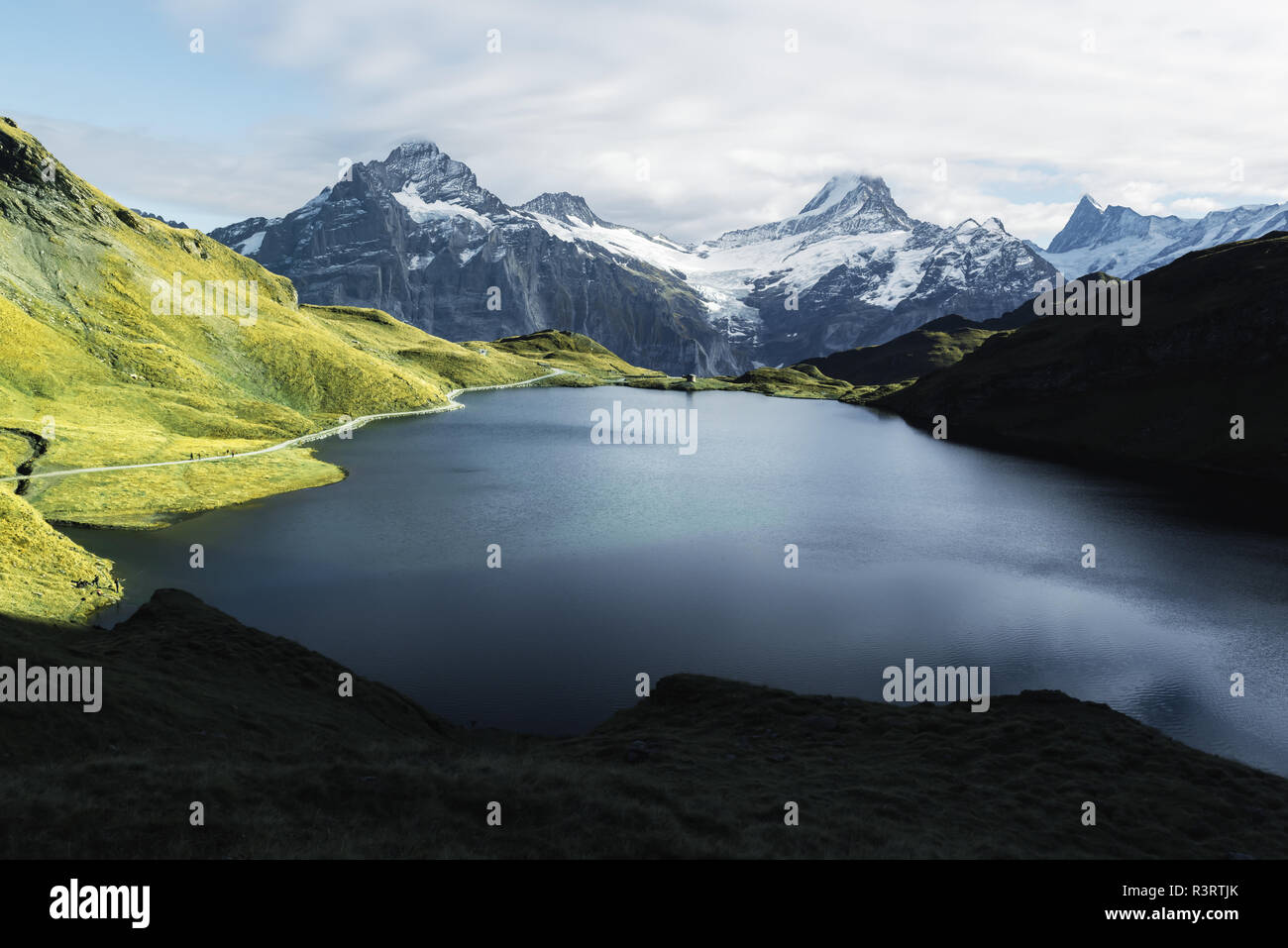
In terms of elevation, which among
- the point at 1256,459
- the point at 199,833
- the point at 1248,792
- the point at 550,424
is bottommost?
the point at 1248,792

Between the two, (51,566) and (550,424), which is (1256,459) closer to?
(550,424)

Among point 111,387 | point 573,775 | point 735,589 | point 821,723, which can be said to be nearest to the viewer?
point 573,775

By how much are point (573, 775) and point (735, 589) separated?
36597 millimetres

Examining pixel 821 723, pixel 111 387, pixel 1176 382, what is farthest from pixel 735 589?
pixel 1176 382

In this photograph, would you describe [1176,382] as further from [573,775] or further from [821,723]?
[573,775]

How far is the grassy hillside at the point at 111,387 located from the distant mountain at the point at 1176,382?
15502 centimetres

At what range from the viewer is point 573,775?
25.0 meters

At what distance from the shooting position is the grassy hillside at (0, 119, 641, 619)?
241ft

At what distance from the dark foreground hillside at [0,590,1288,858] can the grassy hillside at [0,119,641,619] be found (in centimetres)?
2029

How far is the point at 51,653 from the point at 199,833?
67.8ft

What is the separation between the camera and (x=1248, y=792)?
93.5ft

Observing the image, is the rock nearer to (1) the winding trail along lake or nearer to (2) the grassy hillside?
(1) the winding trail along lake

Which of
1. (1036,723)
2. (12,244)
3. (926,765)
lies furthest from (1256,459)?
→ (12,244)

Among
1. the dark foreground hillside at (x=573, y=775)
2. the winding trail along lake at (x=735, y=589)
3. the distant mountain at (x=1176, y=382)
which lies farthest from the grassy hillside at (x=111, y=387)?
the distant mountain at (x=1176, y=382)
